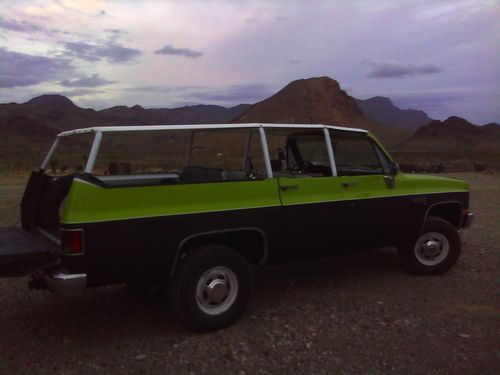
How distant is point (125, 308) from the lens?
17.1 ft

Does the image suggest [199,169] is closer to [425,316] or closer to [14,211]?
[425,316]

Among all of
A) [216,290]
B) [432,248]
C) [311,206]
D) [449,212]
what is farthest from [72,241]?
[449,212]

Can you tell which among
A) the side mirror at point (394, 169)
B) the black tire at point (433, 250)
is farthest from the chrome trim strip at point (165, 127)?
the black tire at point (433, 250)

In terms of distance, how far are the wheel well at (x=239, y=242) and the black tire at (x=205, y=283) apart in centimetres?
10

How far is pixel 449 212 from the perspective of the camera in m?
6.54

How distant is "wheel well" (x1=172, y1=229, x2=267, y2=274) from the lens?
179 inches

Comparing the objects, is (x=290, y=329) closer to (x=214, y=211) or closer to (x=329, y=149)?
(x=214, y=211)

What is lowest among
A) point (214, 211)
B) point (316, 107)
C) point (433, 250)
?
point (433, 250)

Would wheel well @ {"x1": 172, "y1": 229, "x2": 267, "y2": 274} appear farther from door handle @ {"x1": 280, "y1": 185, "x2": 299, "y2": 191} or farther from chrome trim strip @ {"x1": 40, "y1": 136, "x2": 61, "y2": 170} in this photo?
chrome trim strip @ {"x1": 40, "y1": 136, "x2": 61, "y2": 170}

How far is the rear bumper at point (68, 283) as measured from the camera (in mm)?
3898

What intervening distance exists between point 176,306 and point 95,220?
1005 mm

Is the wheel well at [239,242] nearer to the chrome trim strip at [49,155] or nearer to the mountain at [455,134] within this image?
the chrome trim strip at [49,155]

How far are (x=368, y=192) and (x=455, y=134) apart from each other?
107 metres

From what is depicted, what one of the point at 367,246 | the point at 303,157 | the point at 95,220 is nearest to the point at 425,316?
the point at 367,246
